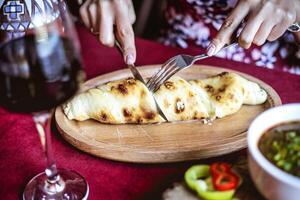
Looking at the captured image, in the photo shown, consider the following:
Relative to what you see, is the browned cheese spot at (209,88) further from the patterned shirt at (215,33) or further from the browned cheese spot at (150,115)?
the patterned shirt at (215,33)

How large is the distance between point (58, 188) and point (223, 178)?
31cm

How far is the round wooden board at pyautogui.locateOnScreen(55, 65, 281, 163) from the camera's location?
3.20 feet

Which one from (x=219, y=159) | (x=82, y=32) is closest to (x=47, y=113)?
(x=219, y=159)

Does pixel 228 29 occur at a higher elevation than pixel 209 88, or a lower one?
higher

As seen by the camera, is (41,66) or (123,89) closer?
(41,66)

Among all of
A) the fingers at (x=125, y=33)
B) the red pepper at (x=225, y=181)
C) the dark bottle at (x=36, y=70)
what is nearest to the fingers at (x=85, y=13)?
the fingers at (x=125, y=33)

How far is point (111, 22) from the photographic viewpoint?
125cm

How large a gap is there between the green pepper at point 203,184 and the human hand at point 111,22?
40 cm

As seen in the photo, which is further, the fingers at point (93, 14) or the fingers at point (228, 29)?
the fingers at point (93, 14)

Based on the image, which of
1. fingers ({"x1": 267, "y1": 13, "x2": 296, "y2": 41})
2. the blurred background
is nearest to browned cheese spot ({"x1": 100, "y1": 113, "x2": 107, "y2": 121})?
fingers ({"x1": 267, "y1": 13, "x2": 296, "y2": 41})

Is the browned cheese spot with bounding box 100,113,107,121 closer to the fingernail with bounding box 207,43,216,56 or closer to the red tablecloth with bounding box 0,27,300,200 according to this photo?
the red tablecloth with bounding box 0,27,300,200

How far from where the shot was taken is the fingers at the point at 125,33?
3.85 feet

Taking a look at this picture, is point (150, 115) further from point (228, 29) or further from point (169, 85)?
point (228, 29)

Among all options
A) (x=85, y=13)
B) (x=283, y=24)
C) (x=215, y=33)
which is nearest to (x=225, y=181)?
(x=283, y=24)
